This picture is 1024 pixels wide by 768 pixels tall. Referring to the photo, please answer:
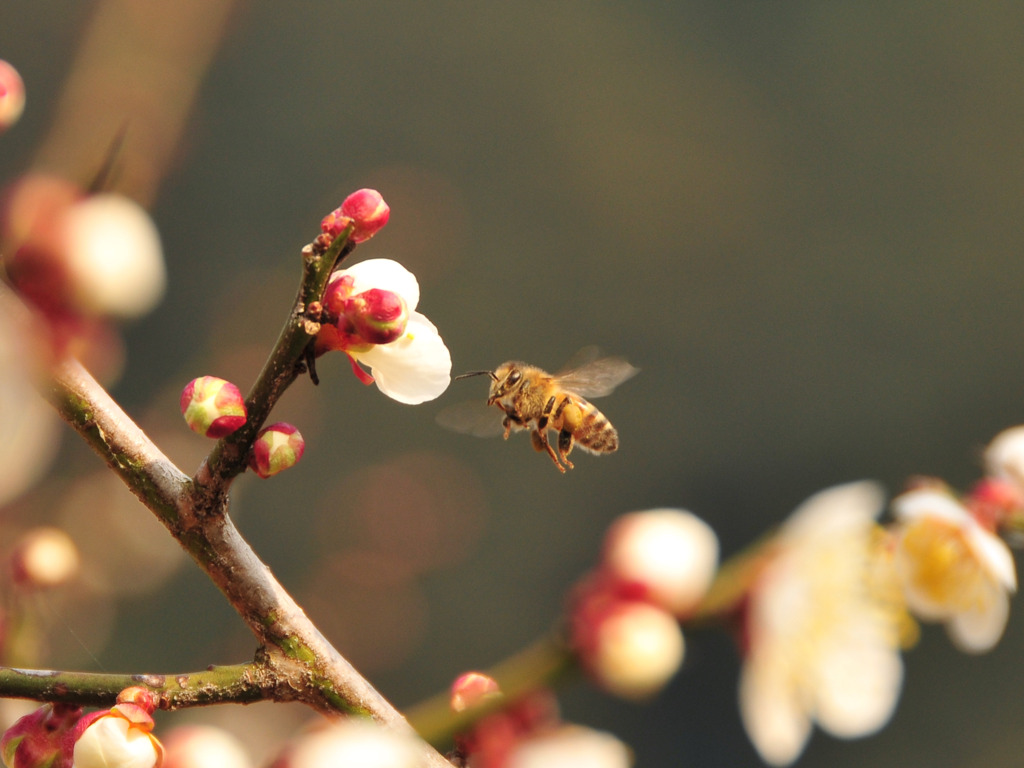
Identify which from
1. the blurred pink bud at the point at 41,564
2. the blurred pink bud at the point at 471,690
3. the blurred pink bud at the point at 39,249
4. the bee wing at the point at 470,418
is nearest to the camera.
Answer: the blurred pink bud at the point at 39,249

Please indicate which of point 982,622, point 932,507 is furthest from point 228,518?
point 982,622

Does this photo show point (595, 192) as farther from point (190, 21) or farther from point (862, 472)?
point (190, 21)

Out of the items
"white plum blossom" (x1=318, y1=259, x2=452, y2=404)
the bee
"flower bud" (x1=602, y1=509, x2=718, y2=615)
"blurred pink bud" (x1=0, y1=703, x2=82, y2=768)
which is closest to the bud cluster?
"flower bud" (x1=602, y1=509, x2=718, y2=615)

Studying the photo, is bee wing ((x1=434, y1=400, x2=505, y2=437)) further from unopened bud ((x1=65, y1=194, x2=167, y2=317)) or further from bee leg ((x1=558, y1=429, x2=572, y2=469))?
unopened bud ((x1=65, y1=194, x2=167, y2=317))

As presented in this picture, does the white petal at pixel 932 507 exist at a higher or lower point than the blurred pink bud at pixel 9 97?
lower

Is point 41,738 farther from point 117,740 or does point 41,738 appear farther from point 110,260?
point 110,260

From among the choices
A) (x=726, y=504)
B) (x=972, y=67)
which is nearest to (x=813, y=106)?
(x=972, y=67)

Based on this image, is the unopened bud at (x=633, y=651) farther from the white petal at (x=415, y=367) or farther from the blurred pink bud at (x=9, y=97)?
the blurred pink bud at (x=9, y=97)

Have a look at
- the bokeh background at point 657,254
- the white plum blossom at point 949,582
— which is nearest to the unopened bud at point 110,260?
the white plum blossom at point 949,582
